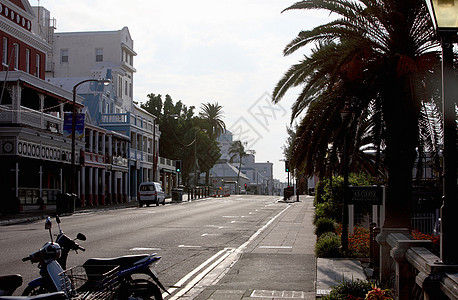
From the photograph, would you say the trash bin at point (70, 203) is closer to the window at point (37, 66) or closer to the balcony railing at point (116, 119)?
the window at point (37, 66)

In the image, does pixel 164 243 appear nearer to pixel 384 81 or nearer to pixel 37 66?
pixel 384 81

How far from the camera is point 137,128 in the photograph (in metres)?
57.4

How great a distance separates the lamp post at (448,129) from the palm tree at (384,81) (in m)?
5.80

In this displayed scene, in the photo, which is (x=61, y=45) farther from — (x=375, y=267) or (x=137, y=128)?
(x=375, y=267)

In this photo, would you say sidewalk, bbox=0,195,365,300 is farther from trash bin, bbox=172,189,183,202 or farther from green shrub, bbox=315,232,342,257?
trash bin, bbox=172,189,183,202

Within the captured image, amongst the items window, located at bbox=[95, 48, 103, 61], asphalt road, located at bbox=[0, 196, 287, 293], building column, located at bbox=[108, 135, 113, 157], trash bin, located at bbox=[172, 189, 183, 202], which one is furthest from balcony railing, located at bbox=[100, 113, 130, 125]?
asphalt road, located at bbox=[0, 196, 287, 293]

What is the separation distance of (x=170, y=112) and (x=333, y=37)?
70483 millimetres

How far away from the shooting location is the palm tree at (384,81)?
38.7 ft

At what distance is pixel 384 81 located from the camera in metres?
12.2

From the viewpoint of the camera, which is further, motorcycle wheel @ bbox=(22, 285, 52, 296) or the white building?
the white building

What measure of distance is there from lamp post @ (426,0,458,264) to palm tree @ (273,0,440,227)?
5805 mm

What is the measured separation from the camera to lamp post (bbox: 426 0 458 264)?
5.14 metres

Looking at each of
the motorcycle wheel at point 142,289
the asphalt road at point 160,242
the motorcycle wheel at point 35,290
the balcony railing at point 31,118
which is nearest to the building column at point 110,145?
the balcony railing at point 31,118

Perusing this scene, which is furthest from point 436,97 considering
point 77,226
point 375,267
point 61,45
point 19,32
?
point 61,45
